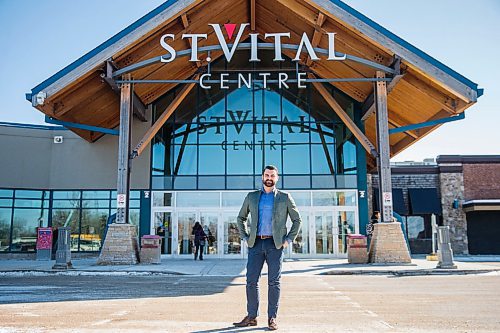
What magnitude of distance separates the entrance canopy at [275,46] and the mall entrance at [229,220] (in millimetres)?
3769

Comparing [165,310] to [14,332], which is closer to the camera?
[14,332]

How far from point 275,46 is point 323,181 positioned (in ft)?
23.9

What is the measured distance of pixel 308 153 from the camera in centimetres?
2183

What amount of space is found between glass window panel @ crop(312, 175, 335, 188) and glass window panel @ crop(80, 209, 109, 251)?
9.00 meters

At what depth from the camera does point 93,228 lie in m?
22.0

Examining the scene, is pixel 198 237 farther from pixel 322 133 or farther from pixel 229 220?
Result: pixel 322 133

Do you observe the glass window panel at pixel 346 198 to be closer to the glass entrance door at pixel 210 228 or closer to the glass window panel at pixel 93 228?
the glass entrance door at pixel 210 228

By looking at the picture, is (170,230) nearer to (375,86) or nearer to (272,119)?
(272,119)

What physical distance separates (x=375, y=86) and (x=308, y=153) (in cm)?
527

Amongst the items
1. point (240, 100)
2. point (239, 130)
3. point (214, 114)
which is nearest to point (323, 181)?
point (239, 130)

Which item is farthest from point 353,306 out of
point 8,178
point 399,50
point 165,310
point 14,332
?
point 8,178

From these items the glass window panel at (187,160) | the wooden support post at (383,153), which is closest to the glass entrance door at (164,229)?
the glass window panel at (187,160)

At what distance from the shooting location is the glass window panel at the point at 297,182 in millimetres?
21672

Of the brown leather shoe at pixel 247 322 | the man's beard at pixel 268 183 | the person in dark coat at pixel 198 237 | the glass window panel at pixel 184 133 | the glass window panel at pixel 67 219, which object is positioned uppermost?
the glass window panel at pixel 184 133
